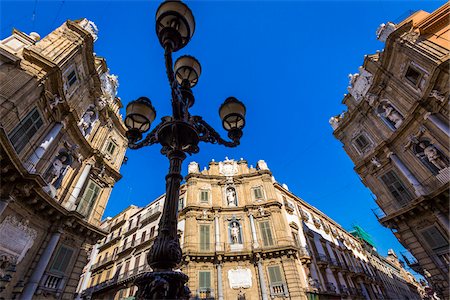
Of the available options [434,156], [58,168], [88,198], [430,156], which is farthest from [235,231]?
[434,156]

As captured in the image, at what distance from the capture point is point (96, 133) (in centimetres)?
1470

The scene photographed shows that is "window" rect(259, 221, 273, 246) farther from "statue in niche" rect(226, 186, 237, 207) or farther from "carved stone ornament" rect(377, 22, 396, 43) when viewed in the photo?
"carved stone ornament" rect(377, 22, 396, 43)

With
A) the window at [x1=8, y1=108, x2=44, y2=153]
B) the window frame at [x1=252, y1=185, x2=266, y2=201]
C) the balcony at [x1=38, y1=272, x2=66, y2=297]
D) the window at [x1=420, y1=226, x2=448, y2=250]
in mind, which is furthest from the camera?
the window frame at [x1=252, y1=185, x2=266, y2=201]

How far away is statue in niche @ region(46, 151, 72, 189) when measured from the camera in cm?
1071

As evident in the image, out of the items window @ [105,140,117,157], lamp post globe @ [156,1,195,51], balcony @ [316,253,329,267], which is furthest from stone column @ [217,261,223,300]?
lamp post globe @ [156,1,195,51]

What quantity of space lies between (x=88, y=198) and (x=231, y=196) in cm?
1257

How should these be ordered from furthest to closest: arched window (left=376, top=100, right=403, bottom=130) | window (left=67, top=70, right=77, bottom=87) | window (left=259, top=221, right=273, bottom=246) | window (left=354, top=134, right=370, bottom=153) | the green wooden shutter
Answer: window (left=259, top=221, right=273, bottom=246), the green wooden shutter, window (left=354, top=134, right=370, bottom=153), arched window (left=376, top=100, right=403, bottom=130), window (left=67, top=70, right=77, bottom=87)

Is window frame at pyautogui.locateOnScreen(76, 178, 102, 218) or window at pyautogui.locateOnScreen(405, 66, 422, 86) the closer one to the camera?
window frame at pyautogui.locateOnScreen(76, 178, 102, 218)

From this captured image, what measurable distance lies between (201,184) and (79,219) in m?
12.3

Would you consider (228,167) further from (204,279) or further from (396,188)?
(396,188)

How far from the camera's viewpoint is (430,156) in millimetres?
11164

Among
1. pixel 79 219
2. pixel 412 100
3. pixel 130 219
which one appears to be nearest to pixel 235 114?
pixel 79 219

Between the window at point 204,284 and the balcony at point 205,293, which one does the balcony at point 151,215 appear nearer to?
the window at point 204,284

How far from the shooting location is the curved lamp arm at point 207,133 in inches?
197
